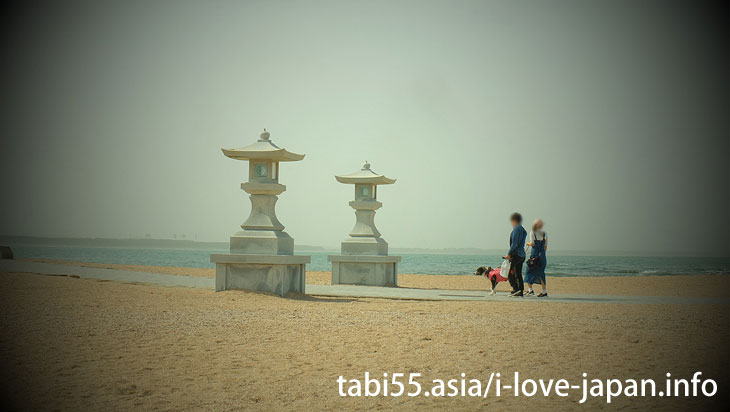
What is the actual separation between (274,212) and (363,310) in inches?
156

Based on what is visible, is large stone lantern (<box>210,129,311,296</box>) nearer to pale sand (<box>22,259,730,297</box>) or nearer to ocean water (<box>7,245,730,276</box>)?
pale sand (<box>22,259,730,297</box>)

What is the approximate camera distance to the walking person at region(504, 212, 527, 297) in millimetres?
11906

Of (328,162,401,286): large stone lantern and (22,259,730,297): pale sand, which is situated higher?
(328,162,401,286): large stone lantern

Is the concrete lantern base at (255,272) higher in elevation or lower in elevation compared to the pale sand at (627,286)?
higher

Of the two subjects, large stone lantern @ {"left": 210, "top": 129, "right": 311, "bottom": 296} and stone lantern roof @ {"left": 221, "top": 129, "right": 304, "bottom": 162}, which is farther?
stone lantern roof @ {"left": 221, "top": 129, "right": 304, "bottom": 162}

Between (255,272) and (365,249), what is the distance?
5.22m

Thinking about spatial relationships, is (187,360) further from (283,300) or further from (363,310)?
(283,300)

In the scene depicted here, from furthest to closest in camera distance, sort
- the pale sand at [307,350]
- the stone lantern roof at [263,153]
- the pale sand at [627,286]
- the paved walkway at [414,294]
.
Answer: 1. the pale sand at [627,286]
2. the stone lantern roof at [263,153]
3. the paved walkway at [414,294]
4. the pale sand at [307,350]

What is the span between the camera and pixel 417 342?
21.8 feet

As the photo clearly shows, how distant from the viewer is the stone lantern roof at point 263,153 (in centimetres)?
1209

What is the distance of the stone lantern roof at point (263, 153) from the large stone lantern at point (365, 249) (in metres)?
4.37

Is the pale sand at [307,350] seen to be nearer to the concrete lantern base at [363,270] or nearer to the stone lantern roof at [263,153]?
the stone lantern roof at [263,153]

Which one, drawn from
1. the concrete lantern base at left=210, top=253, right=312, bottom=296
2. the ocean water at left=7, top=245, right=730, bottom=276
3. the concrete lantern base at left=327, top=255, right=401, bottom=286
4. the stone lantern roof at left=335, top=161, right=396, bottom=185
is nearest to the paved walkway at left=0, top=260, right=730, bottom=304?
the concrete lantern base at left=210, top=253, right=312, bottom=296

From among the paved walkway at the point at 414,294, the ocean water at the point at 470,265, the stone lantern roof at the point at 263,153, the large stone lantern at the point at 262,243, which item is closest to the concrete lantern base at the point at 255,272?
the large stone lantern at the point at 262,243
